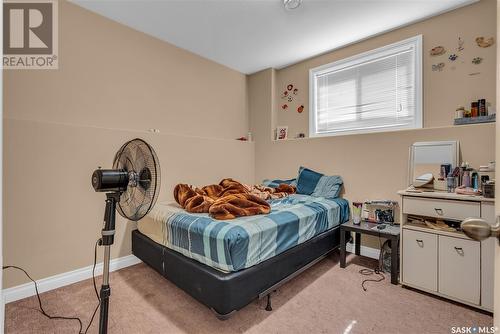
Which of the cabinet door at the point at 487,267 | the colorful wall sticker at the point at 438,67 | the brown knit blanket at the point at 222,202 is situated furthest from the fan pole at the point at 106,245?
the colorful wall sticker at the point at 438,67

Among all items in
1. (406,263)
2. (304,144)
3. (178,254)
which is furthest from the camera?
(304,144)

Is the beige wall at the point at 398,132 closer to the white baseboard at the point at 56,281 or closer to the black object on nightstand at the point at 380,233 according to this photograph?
the black object on nightstand at the point at 380,233

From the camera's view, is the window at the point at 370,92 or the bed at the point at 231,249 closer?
the bed at the point at 231,249

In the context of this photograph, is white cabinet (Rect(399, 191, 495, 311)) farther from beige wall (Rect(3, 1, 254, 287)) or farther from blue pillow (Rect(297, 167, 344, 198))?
beige wall (Rect(3, 1, 254, 287))

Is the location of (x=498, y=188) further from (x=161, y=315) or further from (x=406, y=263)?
(x=161, y=315)

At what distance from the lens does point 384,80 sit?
281cm

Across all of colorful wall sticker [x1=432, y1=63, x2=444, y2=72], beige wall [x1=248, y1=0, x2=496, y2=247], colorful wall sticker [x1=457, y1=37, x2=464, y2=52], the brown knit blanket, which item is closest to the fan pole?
the brown knit blanket

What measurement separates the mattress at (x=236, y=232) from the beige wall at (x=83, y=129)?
61 cm

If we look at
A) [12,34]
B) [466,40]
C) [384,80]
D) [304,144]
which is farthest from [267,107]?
[12,34]

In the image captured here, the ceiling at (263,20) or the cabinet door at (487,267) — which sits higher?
the ceiling at (263,20)

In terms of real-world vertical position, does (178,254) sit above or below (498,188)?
below

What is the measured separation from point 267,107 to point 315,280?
8.06 ft

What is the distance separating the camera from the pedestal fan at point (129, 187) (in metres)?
1.23

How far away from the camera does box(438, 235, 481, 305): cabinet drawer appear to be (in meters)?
1.74
